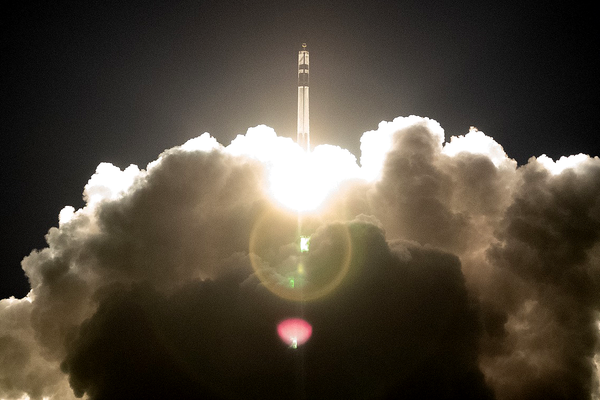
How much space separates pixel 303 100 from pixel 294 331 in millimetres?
28877

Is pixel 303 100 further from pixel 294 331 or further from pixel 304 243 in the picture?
pixel 294 331

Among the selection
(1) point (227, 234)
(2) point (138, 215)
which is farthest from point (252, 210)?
(2) point (138, 215)

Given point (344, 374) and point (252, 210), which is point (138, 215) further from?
point (344, 374)

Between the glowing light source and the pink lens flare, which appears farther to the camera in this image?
the glowing light source

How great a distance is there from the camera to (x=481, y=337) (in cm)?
7481

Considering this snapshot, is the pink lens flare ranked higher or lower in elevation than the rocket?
lower

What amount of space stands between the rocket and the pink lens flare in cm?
2255

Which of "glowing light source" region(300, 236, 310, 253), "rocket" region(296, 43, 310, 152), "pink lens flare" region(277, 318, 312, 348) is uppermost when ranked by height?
"rocket" region(296, 43, 310, 152)

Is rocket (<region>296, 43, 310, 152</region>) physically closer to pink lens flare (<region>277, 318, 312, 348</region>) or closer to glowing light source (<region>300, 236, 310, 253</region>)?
glowing light source (<region>300, 236, 310, 253</region>)

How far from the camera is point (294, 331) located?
72.9 m

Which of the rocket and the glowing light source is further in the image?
the rocket

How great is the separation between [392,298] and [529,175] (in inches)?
856

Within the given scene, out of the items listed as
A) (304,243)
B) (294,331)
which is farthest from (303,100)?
(294,331)

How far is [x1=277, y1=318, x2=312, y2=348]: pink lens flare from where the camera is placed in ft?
237
